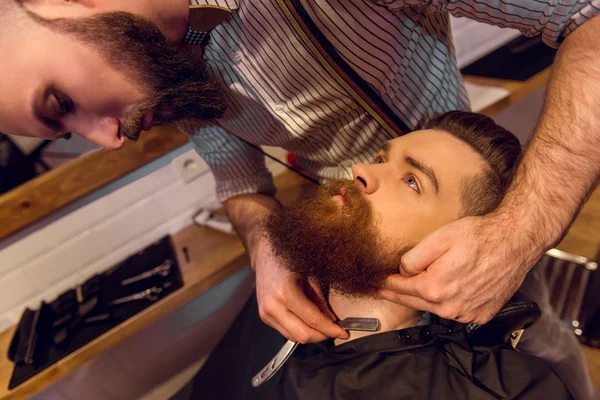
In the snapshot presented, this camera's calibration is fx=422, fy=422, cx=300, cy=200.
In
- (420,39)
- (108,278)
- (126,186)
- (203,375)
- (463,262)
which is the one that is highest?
(420,39)

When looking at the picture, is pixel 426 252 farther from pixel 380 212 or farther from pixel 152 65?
pixel 152 65

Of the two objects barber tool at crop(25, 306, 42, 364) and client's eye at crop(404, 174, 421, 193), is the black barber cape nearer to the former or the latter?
client's eye at crop(404, 174, 421, 193)

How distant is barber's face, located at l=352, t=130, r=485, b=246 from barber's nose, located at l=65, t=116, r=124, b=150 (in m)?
0.51

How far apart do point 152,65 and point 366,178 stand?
1.56 feet

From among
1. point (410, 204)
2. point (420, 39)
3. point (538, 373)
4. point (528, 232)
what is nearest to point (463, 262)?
point (528, 232)

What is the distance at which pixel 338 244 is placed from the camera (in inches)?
34.7

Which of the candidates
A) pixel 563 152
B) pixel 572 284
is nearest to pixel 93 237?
pixel 563 152

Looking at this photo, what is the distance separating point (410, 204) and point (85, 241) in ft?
4.07

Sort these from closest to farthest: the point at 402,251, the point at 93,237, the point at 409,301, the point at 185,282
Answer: the point at 409,301, the point at 402,251, the point at 185,282, the point at 93,237

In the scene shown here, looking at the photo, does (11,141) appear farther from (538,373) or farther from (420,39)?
(538,373)

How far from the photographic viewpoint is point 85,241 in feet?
5.12

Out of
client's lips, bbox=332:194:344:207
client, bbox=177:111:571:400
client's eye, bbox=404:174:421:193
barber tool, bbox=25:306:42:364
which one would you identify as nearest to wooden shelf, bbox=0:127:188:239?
barber tool, bbox=25:306:42:364

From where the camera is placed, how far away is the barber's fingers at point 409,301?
71 centimetres

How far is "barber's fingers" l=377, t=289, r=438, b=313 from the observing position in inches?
28.1
